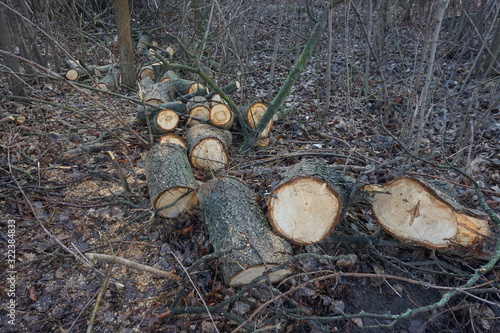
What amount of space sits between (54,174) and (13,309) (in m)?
1.64

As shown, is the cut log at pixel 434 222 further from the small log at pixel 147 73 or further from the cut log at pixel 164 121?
the small log at pixel 147 73

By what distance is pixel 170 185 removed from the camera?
2.52 m

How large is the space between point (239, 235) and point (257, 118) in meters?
2.32

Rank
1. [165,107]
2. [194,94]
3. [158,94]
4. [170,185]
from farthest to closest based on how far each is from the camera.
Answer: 1. [158,94]
2. [194,94]
3. [165,107]
4. [170,185]

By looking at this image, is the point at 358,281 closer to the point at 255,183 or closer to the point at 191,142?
the point at 255,183

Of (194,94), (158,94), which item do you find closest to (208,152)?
(194,94)

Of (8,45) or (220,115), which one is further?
(8,45)

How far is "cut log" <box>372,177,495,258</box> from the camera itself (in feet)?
6.80

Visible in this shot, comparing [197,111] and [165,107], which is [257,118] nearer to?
[197,111]

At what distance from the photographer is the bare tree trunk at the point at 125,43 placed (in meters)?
5.29

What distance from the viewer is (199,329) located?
189 cm

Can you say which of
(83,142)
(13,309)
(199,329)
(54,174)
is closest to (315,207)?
(199,329)

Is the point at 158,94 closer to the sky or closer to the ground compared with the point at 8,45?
closer to the ground

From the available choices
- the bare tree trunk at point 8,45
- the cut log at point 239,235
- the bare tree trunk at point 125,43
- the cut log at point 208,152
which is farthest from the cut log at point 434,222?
the bare tree trunk at point 125,43
